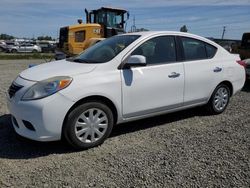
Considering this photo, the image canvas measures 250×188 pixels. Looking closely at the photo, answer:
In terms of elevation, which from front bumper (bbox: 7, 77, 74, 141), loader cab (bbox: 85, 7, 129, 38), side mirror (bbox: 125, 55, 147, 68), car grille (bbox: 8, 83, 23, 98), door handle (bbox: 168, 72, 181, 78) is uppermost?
loader cab (bbox: 85, 7, 129, 38)

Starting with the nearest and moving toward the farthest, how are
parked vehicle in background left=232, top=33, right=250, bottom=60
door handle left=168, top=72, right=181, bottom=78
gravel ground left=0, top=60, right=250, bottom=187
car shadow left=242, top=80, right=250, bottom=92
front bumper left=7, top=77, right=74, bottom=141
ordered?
gravel ground left=0, top=60, right=250, bottom=187 < front bumper left=7, top=77, right=74, bottom=141 < door handle left=168, top=72, right=181, bottom=78 < car shadow left=242, top=80, right=250, bottom=92 < parked vehicle in background left=232, top=33, right=250, bottom=60

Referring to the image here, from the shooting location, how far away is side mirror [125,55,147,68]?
4.33 meters

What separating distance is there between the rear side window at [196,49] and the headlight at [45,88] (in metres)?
2.35

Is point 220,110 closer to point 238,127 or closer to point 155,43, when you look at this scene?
point 238,127

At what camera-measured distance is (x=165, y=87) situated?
4.86 m

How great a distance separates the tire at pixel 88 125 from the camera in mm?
3982

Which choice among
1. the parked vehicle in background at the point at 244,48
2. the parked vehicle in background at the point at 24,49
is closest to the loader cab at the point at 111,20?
the parked vehicle in background at the point at 244,48

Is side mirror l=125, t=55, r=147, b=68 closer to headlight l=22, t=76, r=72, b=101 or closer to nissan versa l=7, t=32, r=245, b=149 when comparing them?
nissan versa l=7, t=32, r=245, b=149

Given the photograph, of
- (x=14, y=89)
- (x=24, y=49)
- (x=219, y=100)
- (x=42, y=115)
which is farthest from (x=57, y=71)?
(x=24, y=49)

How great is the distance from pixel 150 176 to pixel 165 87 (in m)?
1.82

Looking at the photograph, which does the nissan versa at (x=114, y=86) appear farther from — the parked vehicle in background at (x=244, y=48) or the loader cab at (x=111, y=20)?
the loader cab at (x=111, y=20)

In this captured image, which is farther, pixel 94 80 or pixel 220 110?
A: pixel 220 110

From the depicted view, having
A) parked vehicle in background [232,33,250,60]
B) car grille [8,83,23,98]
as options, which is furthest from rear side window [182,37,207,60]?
parked vehicle in background [232,33,250,60]

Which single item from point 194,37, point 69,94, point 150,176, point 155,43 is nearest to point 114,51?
point 155,43
